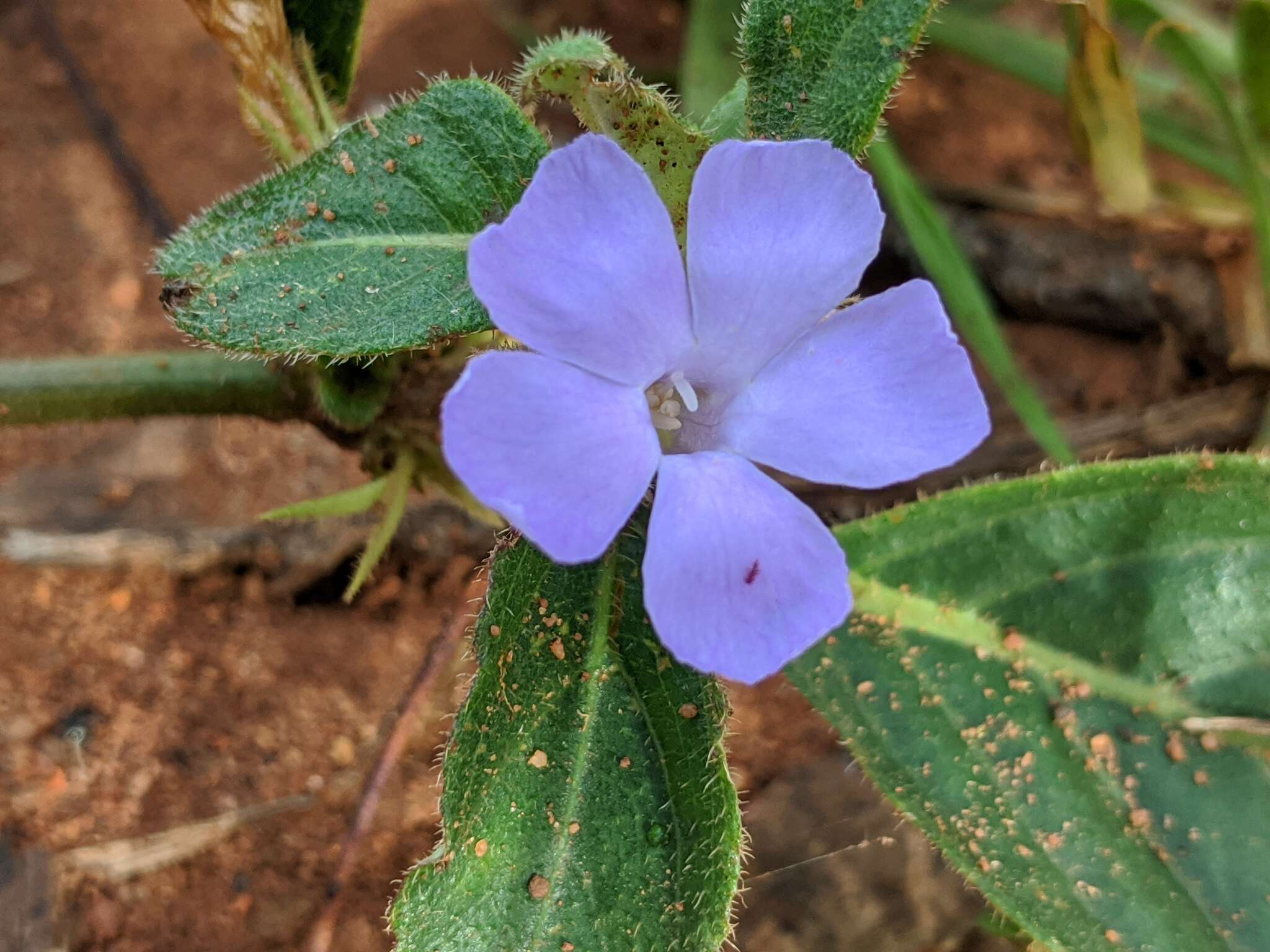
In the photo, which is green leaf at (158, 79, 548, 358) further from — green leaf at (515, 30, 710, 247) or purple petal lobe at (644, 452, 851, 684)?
purple petal lobe at (644, 452, 851, 684)

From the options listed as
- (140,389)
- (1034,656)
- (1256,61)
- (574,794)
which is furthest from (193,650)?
(1256,61)

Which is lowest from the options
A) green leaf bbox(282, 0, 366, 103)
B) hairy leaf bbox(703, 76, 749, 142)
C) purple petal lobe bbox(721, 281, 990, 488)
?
purple petal lobe bbox(721, 281, 990, 488)

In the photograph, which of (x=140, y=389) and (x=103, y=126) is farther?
(x=103, y=126)

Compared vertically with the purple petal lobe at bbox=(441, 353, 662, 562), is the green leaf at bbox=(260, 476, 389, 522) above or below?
below

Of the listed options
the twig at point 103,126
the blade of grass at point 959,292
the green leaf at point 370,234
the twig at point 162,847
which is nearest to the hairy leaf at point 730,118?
the green leaf at point 370,234

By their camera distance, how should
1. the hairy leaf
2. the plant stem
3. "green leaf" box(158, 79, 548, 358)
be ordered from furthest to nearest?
the plant stem, the hairy leaf, "green leaf" box(158, 79, 548, 358)

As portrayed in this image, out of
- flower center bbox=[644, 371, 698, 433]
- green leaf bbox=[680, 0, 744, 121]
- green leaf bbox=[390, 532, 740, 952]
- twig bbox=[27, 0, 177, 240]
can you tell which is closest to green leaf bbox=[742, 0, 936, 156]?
flower center bbox=[644, 371, 698, 433]

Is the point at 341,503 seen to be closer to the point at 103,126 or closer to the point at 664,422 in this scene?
the point at 664,422
